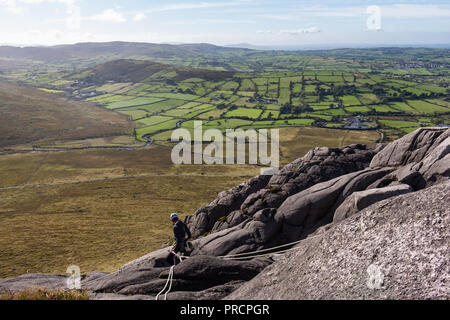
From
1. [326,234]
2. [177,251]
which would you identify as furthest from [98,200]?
[326,234]

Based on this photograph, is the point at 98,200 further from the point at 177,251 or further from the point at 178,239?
the point at 178,239

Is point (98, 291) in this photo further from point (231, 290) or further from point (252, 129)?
point (252, 129)

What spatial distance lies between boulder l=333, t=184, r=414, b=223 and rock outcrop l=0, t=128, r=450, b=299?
0.07 meters

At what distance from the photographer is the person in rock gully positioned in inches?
884

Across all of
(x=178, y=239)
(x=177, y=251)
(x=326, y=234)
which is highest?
(x=326, y=234)

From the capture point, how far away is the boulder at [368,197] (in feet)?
67.9

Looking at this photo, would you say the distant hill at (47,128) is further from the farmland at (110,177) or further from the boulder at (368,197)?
the boulder at (368,197)

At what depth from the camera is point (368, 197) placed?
21250mm

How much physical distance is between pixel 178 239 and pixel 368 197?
16027 mm

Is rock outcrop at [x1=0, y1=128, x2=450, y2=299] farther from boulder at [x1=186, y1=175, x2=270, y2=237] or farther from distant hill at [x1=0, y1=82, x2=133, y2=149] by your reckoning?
distant hill at [x1=0, y1=82, x2=133, y2=149]

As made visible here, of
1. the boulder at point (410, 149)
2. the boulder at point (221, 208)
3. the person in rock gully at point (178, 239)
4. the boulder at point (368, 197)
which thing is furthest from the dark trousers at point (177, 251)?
the boulder at point (410, 149)

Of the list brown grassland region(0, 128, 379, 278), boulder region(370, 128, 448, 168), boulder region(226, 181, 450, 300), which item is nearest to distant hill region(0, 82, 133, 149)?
brown grassland region(0, 128, 379, 278)

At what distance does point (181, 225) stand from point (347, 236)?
13047 mm
